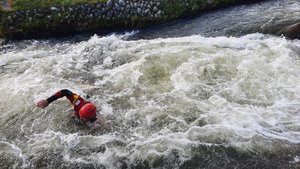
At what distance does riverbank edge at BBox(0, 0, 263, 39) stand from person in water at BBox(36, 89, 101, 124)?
5713 millimetres

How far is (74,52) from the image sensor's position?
1443 centimetres

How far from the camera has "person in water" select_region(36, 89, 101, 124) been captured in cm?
1027

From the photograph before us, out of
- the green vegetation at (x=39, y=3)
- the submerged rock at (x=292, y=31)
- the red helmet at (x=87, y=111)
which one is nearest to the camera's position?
the red helmet at (x=87, y=111)

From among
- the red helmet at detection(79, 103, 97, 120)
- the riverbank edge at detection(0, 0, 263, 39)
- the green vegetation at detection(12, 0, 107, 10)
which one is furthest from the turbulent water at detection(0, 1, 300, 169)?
the green vegetation at detection(12, 0, 107, 10)

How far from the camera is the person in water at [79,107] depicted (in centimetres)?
1027

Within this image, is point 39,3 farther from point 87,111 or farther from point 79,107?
point 87,111

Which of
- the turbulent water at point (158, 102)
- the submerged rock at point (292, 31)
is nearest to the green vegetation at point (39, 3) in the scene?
the turbulent water at point (158, 102)

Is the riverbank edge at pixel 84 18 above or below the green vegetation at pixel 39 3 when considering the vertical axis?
below

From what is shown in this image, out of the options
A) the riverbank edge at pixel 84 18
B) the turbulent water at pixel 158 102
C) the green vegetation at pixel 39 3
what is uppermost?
the green vegetation at pixel 39 3

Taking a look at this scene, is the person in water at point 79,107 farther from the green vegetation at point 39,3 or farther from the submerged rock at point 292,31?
the submerged rock at point 292,31

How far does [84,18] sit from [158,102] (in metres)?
6.26

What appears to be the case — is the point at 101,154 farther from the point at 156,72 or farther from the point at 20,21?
the point at 20,21

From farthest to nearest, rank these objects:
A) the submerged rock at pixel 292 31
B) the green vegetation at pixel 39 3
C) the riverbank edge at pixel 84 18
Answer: the green vegetation at pixel 39 3
the riverbank edge at pixel 84 18
the submerged rock at pixel 292 31

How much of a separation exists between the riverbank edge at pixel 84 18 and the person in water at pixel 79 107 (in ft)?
18.7
